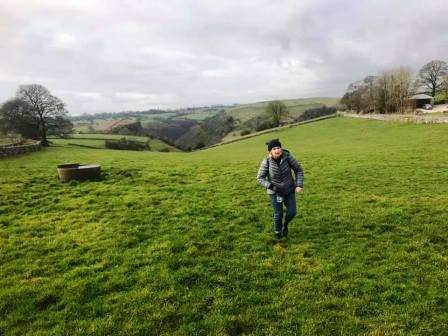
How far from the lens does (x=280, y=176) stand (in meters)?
9.44

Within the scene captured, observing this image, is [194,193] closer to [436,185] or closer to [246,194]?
[246,194]

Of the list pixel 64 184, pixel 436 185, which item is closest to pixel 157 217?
pixel 64 184

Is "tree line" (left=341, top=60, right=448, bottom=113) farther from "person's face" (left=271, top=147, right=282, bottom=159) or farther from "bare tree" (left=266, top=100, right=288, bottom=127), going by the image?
"person's face" (left=271, top=147, right=282, bottom=159)

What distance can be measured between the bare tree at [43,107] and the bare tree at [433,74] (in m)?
97.0

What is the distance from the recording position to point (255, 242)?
9.68 m

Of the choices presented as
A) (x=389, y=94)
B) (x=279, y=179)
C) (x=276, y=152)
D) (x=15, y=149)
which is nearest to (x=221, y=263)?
(x=279, y=179)

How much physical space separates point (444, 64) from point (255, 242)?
113180mm

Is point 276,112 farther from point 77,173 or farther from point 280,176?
point 280,176

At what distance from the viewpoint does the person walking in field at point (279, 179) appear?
9.41 m

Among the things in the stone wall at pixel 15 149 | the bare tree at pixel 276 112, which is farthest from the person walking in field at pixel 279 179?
the bare tree at pixel 276 112

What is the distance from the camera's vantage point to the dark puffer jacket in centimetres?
941

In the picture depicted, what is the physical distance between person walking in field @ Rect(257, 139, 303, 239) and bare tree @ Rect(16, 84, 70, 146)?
57723mm

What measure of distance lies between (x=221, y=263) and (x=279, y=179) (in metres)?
2.88

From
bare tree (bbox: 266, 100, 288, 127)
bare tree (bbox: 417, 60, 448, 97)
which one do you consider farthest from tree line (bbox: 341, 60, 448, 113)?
bare tree (bbox: 266, 100, 288, 127)
